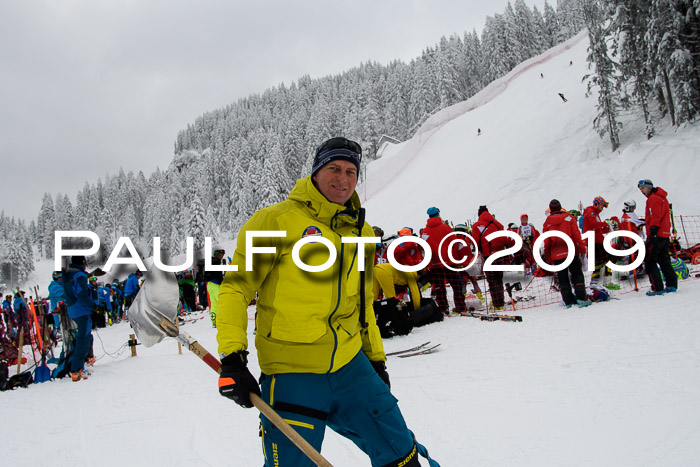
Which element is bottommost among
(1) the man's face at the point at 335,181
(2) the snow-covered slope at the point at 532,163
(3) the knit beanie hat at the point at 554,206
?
(1) the man's face at the point at 335,181

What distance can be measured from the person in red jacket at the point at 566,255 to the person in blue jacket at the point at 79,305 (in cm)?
901

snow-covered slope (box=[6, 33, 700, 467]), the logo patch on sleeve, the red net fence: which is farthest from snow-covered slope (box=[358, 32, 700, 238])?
the logo patch on sleeve

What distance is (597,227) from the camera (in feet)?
31.6

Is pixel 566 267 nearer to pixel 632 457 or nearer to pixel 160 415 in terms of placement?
pixel 632 457

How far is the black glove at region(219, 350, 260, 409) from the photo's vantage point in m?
1.92

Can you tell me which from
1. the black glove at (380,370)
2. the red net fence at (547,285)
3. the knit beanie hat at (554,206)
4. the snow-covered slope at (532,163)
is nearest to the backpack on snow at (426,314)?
the red net fence at (547,285)

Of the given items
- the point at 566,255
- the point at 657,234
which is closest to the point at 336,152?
the point at 566,255

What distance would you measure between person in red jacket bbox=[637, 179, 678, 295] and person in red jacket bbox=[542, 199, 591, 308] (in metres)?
1.16

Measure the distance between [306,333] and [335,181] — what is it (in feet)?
2.85

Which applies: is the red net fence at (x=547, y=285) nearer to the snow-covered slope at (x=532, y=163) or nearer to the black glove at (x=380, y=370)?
the snow-covered slope at (x=532, y=163)

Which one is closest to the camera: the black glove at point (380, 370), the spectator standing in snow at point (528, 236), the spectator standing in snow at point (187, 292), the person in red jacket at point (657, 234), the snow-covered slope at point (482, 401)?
the black glove at point (380, 370)

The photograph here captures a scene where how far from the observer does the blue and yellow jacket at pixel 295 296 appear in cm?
203

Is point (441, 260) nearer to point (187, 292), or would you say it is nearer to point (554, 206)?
point (554, 206)

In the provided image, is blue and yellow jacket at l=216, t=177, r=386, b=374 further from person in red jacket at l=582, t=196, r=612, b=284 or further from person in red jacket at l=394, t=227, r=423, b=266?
person in red jacket at l=582, t=196, r=612, b=284
